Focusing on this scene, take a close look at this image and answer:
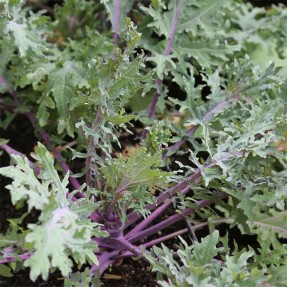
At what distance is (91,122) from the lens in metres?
1.34

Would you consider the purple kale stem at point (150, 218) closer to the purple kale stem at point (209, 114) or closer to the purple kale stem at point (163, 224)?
the purple kale stem at point (163, 224)

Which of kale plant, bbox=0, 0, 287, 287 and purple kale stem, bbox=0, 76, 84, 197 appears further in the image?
purple kale stem, bbox=0, 76, 84, 197

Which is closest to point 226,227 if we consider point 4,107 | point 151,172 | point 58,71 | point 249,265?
point 249,265

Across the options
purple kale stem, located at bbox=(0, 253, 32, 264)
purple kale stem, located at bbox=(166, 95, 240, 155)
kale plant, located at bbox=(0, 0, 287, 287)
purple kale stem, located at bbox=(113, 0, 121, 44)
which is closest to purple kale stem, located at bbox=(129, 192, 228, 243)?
kale plant, located at bbox=(0, 0, 287, 287)

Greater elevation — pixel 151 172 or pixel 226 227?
pixel 151 172

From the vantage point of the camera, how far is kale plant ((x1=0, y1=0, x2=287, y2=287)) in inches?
43.0

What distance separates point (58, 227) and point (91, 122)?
0.41m

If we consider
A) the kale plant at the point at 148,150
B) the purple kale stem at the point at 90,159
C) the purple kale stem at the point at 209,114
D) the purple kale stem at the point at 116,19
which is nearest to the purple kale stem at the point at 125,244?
the kale plant at the point at 148,150

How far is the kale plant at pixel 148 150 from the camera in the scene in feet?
3.58

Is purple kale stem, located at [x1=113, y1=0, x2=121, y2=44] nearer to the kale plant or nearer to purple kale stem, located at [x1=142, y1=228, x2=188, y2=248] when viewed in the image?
the kale plant

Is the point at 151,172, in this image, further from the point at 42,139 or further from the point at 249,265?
the point at 42,139

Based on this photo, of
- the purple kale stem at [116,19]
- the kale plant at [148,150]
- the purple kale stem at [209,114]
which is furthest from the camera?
the purple kale stem at [116,19]

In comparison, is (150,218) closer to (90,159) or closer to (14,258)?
(90,159)

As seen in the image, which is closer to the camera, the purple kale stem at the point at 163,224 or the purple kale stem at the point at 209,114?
the purple kale stem at the point at 163,224
